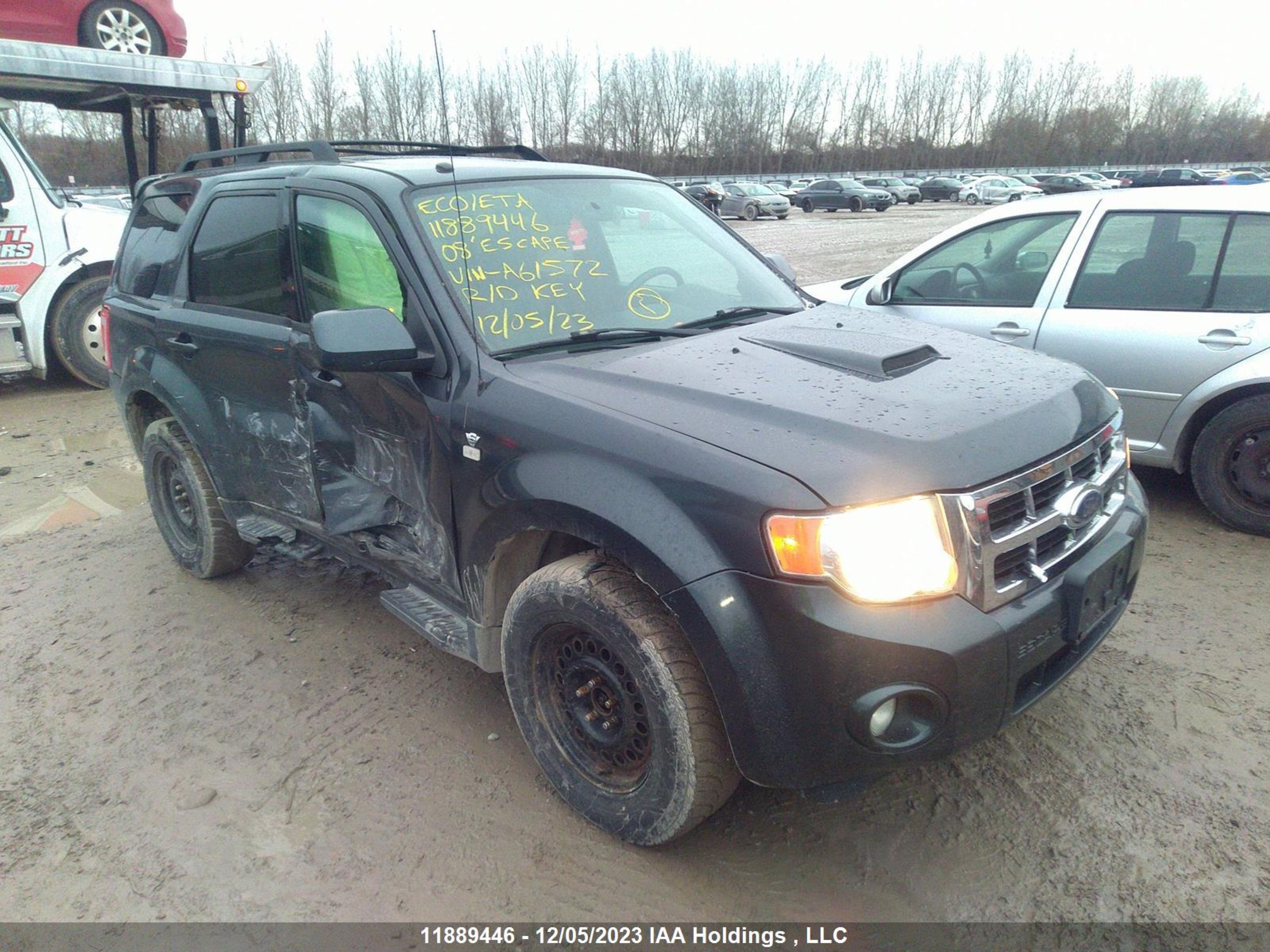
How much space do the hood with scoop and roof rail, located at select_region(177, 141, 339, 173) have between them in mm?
1575

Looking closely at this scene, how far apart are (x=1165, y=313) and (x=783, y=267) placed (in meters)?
2.02

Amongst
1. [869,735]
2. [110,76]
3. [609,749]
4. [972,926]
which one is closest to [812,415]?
[869,735]

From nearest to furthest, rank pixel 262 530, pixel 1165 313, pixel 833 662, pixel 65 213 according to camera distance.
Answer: pixel 833 662
pixel 262 530
pixel 1165 313
pixel 65 213

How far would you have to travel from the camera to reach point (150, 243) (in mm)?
4305

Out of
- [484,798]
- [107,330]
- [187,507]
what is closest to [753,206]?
[107,330]

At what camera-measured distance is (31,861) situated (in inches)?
103

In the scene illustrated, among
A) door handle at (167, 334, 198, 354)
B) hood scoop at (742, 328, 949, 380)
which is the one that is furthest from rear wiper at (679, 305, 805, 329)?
door handle at (167, 334, 198, 354)

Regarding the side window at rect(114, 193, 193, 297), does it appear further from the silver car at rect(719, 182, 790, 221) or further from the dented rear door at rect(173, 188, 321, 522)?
the silver car at rect(719, 182, 790, 221)

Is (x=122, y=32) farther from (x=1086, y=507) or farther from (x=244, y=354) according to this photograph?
(x=1086, y=507)

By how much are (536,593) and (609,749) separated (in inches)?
19.6

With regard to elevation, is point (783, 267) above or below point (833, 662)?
above

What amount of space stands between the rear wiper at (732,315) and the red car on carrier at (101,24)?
27.0ft

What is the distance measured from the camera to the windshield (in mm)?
2871

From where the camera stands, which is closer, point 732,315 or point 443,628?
point 443,628
